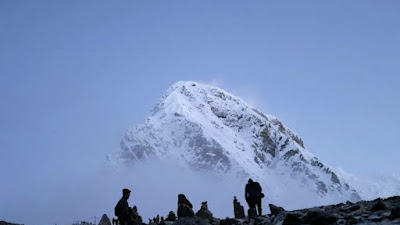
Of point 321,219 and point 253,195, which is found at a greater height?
point 253,195

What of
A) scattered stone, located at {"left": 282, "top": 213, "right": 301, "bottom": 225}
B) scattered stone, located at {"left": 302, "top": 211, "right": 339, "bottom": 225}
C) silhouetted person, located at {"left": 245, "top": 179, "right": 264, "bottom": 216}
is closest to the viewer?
scattered stone, located at {"left": 302, "top": 211, "right": 339, "bottom": 225}

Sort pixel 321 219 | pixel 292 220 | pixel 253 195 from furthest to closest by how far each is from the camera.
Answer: pixel 253 195 → pixel 292 220 → pixel 321 219

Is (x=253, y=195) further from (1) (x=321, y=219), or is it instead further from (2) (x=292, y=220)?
(1) (x=321, y=219)

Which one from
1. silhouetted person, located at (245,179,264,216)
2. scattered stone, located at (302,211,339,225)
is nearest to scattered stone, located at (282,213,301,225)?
scattered stone, located at (302,211,339,225)

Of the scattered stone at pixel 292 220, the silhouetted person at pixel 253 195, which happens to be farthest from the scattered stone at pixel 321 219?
the silhouetted person at pixel 253 195

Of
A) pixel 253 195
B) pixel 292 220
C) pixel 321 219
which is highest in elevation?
pixel 253 195

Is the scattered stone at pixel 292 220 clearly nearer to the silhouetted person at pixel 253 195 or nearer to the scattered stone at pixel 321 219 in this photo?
the scattered stone at pixel 321 219

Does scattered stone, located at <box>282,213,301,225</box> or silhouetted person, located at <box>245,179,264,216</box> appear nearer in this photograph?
scattered stone, located at <box>282,213,301,225</box>

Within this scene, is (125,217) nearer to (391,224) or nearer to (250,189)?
(250,189)

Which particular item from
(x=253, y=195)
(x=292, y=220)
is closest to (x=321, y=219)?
(x=292, y=220)

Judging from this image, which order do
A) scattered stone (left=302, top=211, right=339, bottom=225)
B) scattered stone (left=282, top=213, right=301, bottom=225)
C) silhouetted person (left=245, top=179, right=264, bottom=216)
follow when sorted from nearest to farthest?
scattered stone (left=302, top=211, right=339, bottom=225)
scattered stone (left=282, top=213, right=301, bottom=225)
silhouetted person (left=245, top=179, right=264, bottom=216)

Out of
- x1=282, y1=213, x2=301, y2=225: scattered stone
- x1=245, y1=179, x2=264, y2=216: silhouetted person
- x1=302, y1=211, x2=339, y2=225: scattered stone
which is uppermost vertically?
x1=245, y1=179, x2=264, y2=216: silhouetted person

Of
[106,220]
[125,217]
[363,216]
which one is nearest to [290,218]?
[363,216]

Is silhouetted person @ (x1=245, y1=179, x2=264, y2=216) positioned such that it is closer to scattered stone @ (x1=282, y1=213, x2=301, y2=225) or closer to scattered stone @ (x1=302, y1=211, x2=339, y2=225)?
scattered stone @ (x1=282, y1=213, x2=301, y2=225)
